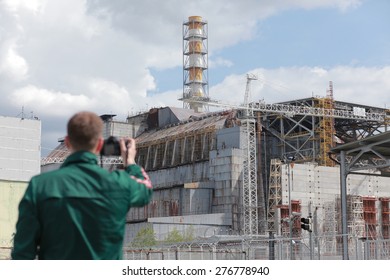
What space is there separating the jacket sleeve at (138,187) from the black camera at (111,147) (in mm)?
144

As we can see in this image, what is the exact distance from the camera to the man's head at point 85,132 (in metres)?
4.75

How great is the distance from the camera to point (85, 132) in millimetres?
4797

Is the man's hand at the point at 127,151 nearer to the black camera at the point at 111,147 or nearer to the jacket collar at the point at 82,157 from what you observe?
the black camera at the point at 111,147

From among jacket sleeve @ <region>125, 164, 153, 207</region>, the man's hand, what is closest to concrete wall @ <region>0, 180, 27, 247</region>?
the man's hand

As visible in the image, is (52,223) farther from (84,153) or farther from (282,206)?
(282,206)

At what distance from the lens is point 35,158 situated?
267ft

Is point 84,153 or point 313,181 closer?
point 84,153

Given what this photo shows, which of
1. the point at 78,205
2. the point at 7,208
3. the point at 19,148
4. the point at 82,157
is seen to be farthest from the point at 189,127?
the point at 78,205

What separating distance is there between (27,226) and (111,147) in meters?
0.70

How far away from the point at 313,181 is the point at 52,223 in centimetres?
9092

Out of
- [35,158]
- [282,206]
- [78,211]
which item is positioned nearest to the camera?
[78,211]

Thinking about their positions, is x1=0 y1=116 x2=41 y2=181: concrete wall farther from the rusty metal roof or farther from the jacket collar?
the jacket collar

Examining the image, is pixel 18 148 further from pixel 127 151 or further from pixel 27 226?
pixel 27 226
